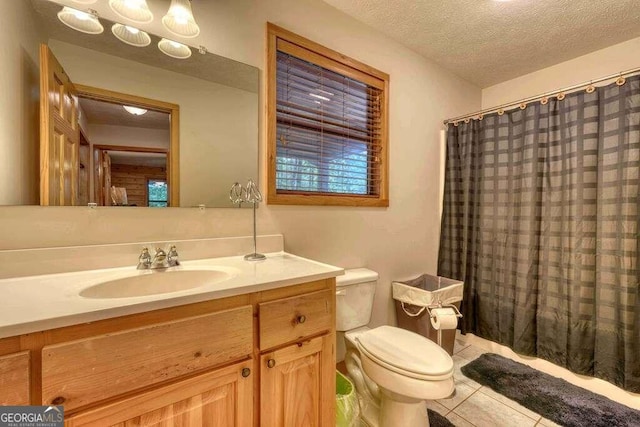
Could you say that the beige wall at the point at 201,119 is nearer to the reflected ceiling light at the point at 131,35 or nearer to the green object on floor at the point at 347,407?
the reflected ceiling light at the point at 131,35

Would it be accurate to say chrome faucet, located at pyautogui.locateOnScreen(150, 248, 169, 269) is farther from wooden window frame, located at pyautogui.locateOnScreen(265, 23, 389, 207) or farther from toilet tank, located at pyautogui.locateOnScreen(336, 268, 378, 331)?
toilet tank, located at pyautogui.locateOnScreen(336, 268, 378, 331)

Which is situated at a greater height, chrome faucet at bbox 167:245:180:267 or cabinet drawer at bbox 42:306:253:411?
chrome faucet at bbox 167:245:180:267

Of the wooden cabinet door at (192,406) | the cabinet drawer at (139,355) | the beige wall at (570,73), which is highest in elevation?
the beige wall at (570,73)

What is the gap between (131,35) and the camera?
1.12m

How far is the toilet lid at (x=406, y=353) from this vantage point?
1.16 metres

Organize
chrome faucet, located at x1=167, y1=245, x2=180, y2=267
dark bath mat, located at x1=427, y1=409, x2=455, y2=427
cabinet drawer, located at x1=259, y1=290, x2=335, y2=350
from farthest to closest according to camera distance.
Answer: dark bath mat, located at x1=427, y1=409, x2=455, y2=427, chrome faucet, located at x1=167, y1=245, x2=180, y2=267, cabinet drawer, located at x1=259, y1=290, x2=335, y2=350

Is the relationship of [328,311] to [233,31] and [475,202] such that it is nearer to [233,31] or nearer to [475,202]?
[233,31]

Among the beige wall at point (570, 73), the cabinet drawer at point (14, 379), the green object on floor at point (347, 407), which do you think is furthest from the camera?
the beige wall at point (570, 73)

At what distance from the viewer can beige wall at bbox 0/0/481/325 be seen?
42.3 inches

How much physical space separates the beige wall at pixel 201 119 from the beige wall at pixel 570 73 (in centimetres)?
230

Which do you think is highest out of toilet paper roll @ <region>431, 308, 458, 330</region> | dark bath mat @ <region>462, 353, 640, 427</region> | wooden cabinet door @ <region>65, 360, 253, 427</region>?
wooden cabinet door @ <region>65, 360, 253, 427</region>

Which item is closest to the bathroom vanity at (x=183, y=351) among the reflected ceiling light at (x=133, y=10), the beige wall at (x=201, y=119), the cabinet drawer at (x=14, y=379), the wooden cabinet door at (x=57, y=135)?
the cabinet drawer at (x=14, y=379)

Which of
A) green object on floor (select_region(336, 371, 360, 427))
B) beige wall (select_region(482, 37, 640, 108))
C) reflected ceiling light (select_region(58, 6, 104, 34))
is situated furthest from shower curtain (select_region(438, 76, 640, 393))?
reflected ceiling light (select_region(58, 6, 104, 34))

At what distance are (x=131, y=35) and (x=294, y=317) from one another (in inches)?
50.5
